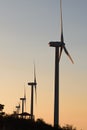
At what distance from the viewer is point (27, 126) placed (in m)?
99.2

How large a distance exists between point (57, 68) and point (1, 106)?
44.1 m

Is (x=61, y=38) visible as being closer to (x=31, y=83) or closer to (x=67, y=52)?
(x=67, y=52)

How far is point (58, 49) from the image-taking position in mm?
105500

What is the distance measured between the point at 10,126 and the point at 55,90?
10.6 meters

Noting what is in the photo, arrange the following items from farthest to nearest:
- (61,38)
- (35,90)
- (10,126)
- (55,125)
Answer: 1. (35,90)
2. (61,38)
3. (55,125)
4. (10,126)

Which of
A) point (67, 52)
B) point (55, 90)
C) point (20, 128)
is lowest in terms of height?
point (20, 128)

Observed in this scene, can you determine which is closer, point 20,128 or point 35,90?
point 20,128

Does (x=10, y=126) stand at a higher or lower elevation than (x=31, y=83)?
lower

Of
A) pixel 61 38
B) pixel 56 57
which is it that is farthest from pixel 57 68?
pixel 61 38

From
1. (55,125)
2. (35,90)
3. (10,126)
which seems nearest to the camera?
(10,126)

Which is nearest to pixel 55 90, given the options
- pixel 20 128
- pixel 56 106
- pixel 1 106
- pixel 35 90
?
pixel 56 106

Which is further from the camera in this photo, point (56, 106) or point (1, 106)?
point (1, 106)

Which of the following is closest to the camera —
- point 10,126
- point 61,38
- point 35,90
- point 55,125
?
point 10,126

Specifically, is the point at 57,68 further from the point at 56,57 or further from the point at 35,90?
the point at 35,90
